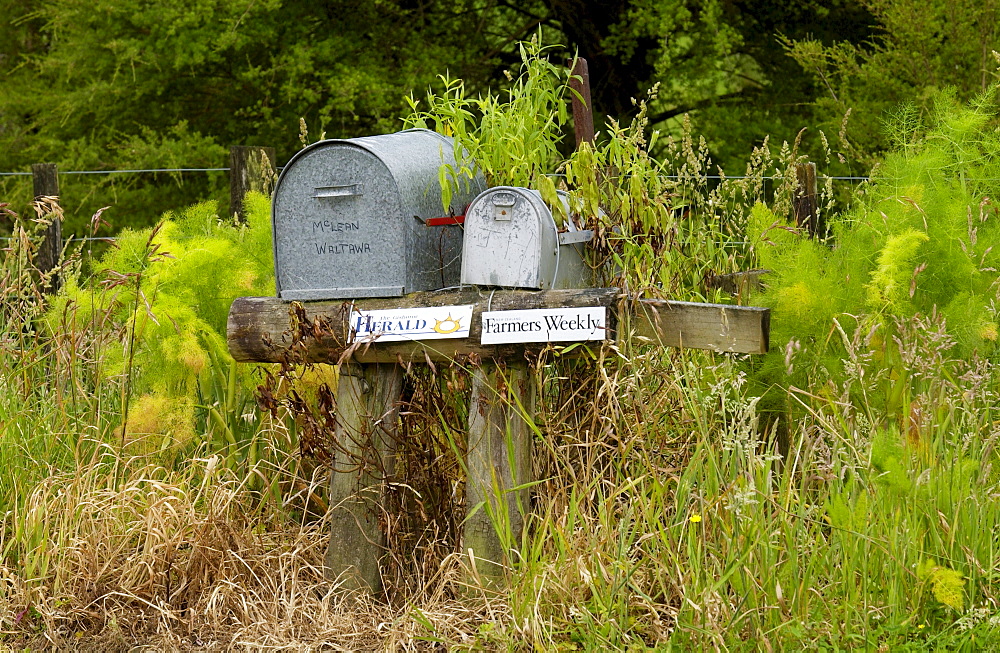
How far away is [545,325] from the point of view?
290cm

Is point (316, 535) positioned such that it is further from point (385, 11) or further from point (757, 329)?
point (385, 11)

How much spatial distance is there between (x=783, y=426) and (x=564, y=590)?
1372 mm

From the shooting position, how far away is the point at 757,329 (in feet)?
9.00

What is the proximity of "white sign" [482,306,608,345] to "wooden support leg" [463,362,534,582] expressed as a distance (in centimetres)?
12

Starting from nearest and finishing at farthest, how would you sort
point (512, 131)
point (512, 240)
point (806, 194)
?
point (512, 240)
point (512, 131)
point (806, 194)

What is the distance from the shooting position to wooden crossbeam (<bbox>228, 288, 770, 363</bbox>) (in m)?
2.79

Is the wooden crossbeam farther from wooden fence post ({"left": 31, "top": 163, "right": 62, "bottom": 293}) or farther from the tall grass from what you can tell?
wooden fence post ({"left": 31, "top": 163, "right": 62, "bottom": 293})

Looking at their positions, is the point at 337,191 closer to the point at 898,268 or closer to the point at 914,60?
the point at 898,268

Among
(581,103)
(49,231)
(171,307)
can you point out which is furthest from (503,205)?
(49,231)

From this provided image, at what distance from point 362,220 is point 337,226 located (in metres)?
0.09

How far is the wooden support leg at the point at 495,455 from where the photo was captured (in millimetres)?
2973

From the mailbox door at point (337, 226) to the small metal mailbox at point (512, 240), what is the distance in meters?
0.23

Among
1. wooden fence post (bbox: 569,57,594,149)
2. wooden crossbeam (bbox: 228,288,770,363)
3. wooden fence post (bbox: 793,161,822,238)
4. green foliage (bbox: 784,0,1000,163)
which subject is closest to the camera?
wooden crossbeam (bbox: 228,288,770,363)

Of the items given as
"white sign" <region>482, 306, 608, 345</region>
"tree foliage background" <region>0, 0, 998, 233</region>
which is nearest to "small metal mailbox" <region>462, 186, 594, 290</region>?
"white sign" <region>482, 306, 608, 345</region>
